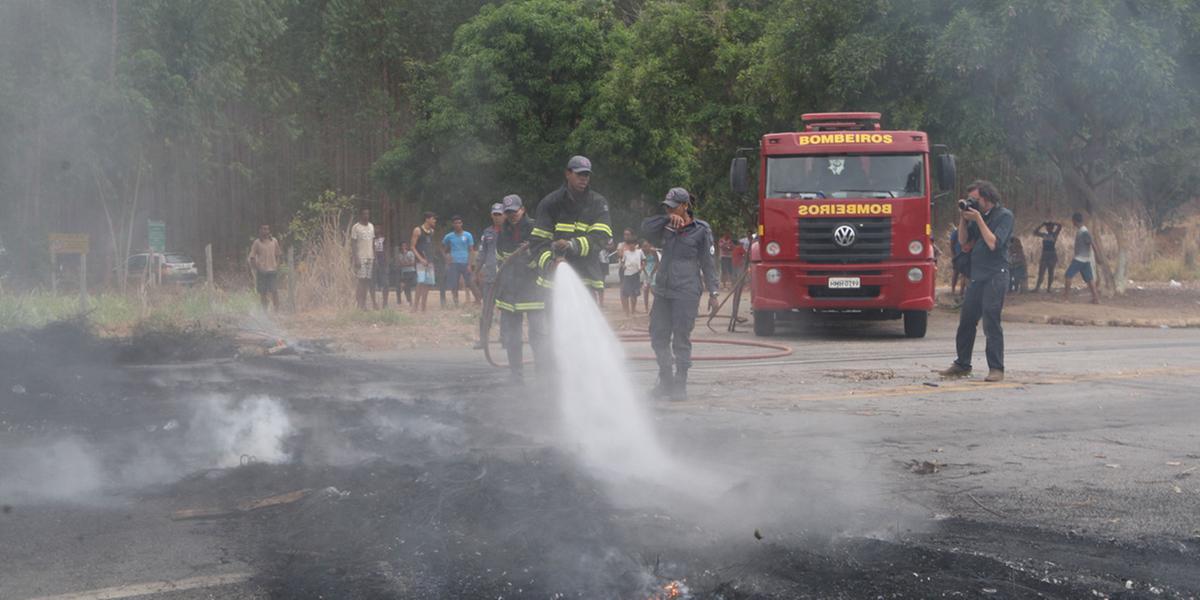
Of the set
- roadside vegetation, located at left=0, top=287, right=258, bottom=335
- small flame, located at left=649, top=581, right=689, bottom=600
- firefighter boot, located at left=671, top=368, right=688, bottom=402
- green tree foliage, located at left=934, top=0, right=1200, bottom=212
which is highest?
green tree foliage, located at left=934, top=0, right=1200, bottom=212

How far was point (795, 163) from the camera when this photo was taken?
1711 cm

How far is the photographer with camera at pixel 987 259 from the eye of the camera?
10.9 m

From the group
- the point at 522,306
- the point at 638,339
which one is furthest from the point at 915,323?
the point at 522,306

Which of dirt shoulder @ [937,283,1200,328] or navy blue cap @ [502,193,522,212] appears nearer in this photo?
navy blue cap @ [502,193,522,212]

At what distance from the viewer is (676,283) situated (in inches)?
394

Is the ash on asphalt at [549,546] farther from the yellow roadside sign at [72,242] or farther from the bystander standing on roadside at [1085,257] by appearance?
the bystander standing on roadside at [1085,257]

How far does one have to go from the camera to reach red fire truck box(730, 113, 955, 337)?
16.7 meters

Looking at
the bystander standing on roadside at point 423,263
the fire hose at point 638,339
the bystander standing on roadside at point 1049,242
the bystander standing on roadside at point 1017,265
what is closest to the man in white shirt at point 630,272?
the fire hose at point 638,339

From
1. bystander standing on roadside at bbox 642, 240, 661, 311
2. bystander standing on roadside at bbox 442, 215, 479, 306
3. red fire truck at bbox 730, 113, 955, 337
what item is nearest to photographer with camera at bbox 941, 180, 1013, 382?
red fire truck at bbox 730, 113, 955, 337

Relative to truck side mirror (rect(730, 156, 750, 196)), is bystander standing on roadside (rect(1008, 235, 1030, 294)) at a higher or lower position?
lower

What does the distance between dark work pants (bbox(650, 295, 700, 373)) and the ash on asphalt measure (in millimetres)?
2719

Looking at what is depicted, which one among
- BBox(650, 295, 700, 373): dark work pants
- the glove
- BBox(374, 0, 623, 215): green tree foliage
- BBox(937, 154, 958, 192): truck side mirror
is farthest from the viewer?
BBox(374, 0, 623, 215): green tree foliage

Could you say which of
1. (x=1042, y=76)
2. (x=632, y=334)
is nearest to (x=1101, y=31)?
(x=1042, y=76)

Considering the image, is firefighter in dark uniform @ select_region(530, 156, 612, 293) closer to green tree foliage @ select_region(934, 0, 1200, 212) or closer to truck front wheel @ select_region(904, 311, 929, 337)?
truck front wheel @ select_region(904, 311, 929, 337)
